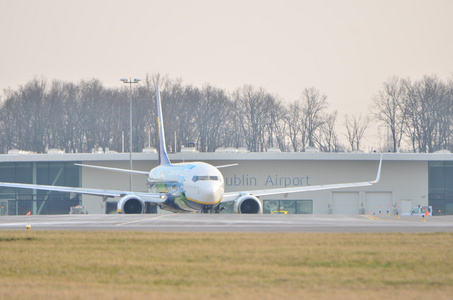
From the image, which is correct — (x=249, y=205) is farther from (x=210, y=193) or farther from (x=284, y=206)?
(x=284, y=206)

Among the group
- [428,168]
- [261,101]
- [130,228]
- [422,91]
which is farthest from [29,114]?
[130,228]

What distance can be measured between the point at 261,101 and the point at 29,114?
35713 mm

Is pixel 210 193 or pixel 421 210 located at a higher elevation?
pixel 210 193

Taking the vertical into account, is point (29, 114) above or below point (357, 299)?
above

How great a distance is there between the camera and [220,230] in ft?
96.5

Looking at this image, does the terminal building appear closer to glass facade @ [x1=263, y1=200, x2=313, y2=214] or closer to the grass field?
glass facade @ [x1=263, y1=200, x2=313, y2=214]

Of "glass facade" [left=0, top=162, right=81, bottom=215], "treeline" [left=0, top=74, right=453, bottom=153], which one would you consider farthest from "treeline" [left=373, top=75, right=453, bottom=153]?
"glass facade" [left=0, top=162, right=81, bottom=215]

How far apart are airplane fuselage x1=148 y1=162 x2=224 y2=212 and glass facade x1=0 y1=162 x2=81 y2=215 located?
A: 26511 millimetres

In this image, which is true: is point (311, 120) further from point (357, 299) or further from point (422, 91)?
point (357, 299)

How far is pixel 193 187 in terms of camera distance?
48969mm

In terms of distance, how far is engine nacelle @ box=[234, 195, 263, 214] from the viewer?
5096cm

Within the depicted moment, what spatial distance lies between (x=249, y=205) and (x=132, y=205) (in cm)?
718

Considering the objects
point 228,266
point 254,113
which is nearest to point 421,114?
point 254,113

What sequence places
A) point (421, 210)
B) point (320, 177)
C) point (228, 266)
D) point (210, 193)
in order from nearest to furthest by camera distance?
point (228, 266) < point (210, 193) < point (421, 210) < point (320, 177)
